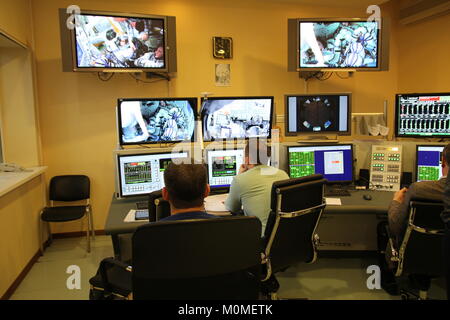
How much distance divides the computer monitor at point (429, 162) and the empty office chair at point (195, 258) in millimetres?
2244

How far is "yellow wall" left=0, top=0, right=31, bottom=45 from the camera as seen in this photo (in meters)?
3.00

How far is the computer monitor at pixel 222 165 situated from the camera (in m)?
2.99

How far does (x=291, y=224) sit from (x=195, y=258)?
37.7 inches

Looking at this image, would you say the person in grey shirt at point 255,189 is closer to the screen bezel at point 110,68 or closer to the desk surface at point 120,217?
the desk surface at point 120,217

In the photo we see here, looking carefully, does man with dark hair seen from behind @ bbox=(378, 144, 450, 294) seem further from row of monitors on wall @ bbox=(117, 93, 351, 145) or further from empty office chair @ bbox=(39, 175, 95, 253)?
empty office chair @ bbox=(39, 175, 95, 253)

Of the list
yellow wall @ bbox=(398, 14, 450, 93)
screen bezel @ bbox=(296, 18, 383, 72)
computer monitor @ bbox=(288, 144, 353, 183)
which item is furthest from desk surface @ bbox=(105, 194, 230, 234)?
yellow wall @ bbox=(398, 14, 450, 93)

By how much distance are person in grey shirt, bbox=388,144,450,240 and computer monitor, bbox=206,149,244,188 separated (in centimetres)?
126

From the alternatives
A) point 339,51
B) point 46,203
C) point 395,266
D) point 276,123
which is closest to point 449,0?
point 339,51

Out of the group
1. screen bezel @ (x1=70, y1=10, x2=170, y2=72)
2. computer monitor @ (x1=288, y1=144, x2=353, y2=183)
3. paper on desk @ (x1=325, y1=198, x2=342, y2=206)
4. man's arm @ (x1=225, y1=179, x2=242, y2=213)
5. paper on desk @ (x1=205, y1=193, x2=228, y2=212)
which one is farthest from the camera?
screen bezel @ (x1=70, y1=10, x2=170, y2=72)

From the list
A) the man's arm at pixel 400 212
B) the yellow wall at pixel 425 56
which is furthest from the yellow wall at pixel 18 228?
the yellow wall at pixel 425 56

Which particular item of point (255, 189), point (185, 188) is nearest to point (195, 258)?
point (185, 188)

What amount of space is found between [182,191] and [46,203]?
3.04 m

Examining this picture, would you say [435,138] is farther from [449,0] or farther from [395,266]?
[449,0]
